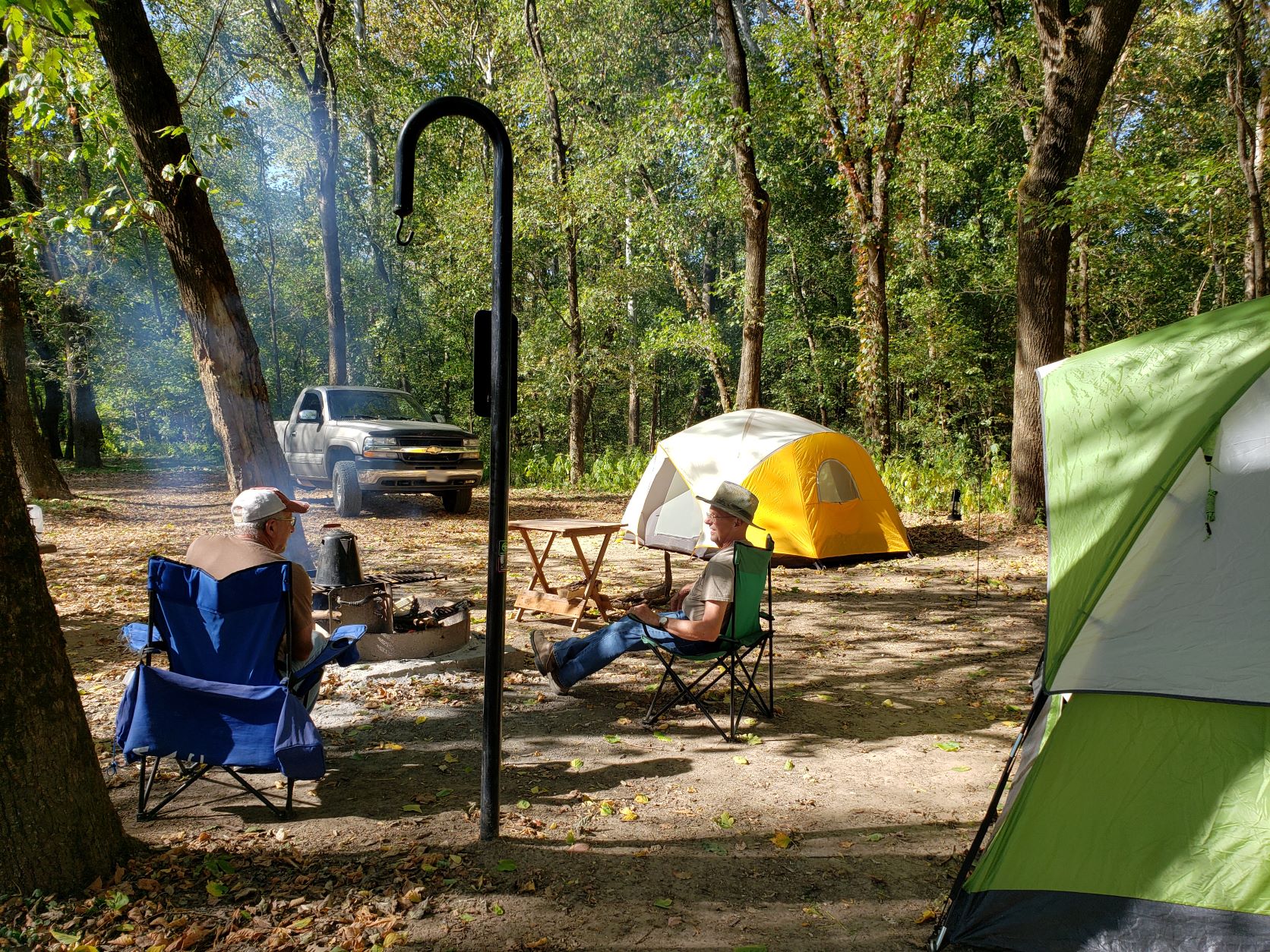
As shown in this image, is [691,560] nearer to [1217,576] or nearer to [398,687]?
[398,687]

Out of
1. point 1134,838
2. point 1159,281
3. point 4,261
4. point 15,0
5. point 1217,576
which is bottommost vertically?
point 1134,838

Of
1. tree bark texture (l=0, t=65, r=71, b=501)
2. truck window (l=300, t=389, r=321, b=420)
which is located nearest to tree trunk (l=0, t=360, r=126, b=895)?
tree bark texture (l=0, t=65, r=71, b=501)

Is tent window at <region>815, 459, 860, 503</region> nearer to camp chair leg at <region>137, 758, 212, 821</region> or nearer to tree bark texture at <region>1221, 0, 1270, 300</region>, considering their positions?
camp chair leg at <region>137, 758, 212, 821</region>

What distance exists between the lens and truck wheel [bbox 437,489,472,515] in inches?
523

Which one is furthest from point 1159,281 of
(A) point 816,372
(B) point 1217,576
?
(B) point 1217,576

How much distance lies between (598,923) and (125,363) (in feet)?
87.5

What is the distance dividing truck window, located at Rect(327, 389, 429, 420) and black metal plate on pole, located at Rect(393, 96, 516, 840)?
1043 cm

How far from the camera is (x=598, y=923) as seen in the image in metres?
2.80

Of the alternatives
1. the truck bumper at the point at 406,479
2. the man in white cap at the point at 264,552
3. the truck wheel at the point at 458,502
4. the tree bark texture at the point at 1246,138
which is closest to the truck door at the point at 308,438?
the truck bumper at the point at 406,479

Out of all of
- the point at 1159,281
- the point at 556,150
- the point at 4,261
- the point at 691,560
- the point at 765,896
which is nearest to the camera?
the point at 765,896

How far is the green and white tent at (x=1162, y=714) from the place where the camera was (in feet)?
8.54

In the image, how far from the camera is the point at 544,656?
5.04m

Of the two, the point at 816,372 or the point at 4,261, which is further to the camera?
the point at 816,372

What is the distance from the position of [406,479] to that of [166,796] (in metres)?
8.72
